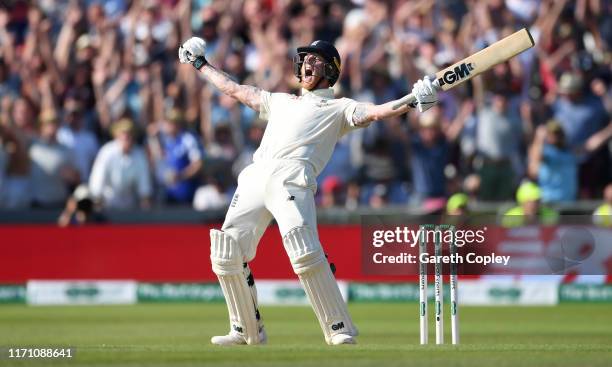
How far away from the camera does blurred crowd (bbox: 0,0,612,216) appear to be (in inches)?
604

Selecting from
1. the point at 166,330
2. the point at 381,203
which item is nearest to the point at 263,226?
the point at 166,330

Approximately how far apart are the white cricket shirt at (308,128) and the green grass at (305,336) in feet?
3.82

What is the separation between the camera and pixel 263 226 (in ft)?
27.8

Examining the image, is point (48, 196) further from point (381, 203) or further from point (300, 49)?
point (300, 49)

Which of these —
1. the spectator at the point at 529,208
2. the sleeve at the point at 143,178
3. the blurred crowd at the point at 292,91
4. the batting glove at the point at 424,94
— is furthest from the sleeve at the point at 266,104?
the sleeve at the point at 143,178

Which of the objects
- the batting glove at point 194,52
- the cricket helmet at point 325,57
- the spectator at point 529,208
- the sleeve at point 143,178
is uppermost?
the sleeve at point 143,178

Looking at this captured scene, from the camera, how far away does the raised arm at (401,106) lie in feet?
26.1

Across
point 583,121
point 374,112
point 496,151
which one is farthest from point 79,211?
point 374,112

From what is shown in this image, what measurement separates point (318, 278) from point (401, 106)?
115cm

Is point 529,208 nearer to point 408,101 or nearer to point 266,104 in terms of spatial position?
point 266,104

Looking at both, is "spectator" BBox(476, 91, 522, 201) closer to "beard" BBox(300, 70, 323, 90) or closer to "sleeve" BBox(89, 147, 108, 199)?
"sleeve" BBox(89, 147, 108, 199)

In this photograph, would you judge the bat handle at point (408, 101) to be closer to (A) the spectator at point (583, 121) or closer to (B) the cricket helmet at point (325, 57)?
(B) the cricket helmet at point (325, 57)

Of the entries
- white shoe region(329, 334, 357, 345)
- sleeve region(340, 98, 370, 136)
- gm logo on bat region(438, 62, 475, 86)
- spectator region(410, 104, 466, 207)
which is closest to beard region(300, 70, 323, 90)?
sleeve region(340, 98, 370, 136)

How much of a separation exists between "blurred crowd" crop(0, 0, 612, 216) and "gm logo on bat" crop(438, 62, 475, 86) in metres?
6.52
